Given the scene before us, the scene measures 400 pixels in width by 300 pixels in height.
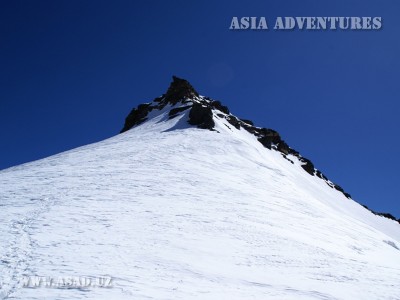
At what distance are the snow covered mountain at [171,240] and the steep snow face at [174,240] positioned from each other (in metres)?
0.05

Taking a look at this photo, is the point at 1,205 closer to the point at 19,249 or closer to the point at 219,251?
the point at 19,249

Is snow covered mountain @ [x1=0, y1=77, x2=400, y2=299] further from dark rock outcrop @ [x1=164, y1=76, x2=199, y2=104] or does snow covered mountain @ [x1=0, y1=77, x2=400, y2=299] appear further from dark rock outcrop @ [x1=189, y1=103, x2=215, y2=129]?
dark rock outcrop @ [x1=164, y1=76, x2=199, y2=104]

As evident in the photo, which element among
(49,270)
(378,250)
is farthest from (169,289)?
(378,250)

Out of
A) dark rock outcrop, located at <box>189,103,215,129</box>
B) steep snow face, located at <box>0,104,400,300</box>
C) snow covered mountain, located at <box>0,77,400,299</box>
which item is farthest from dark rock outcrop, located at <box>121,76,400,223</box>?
steep snow face, located at <box>0,104,400,300</box>

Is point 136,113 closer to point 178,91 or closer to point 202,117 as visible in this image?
point 178,91

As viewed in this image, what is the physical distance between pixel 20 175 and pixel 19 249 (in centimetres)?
1368

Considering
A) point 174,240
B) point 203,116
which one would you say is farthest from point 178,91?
→ point 174,240

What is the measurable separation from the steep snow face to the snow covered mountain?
5 centimetres

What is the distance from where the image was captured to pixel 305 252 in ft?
37.4

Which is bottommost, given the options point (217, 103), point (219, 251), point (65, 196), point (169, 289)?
point (169, 289)

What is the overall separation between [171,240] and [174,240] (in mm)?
106

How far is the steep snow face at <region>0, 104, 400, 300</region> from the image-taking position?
26.3 feet

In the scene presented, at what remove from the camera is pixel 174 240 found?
10.9m

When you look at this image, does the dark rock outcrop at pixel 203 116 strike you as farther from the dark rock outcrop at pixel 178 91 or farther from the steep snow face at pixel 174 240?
the steep snow face at pixel 174 240
